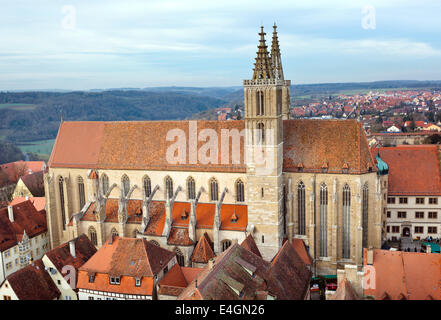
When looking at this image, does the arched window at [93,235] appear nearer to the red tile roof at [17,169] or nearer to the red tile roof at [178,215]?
the red tile roof at [178,215]

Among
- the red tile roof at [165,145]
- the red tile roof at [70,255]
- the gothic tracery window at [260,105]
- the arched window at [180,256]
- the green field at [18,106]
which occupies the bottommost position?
the arched window at [180,256]

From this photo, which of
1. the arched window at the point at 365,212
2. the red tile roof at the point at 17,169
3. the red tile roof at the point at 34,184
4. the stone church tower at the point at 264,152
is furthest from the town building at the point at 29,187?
the arched window at the point at 365,212

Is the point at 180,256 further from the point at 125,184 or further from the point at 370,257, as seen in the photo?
the point at 370,257

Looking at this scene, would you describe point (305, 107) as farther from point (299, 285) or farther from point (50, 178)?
point (299, 285)

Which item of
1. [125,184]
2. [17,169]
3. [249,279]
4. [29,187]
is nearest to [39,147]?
[17,169]

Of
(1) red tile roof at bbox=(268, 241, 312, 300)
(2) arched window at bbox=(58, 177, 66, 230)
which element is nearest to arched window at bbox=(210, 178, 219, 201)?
(1) red tile roof at bbox=(268, 241, 312, 300)

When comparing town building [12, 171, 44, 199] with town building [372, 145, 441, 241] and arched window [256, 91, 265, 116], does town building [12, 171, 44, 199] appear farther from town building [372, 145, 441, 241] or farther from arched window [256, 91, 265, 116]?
town building [372, 145, 441, 241]
